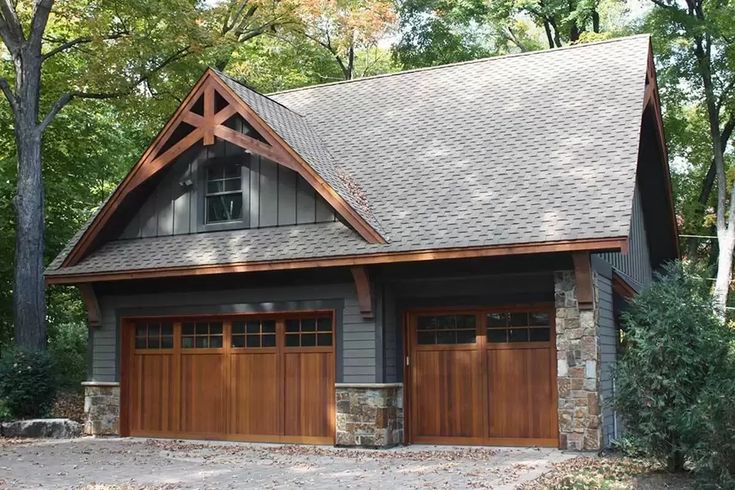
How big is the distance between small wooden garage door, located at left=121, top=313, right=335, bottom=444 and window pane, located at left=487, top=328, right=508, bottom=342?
2338 mm

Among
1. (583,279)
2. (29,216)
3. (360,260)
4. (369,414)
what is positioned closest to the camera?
(583,279)

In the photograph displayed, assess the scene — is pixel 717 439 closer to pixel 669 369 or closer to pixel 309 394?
pixel 669 369

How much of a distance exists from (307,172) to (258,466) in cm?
432

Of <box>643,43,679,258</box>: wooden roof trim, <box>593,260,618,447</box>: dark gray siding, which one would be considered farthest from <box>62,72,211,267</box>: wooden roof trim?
<box>643,43,679,258</box>: wooden roof trim

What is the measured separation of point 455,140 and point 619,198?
146 inches

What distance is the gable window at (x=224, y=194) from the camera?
1362 centimetres

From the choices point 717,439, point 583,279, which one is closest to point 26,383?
point 583,279

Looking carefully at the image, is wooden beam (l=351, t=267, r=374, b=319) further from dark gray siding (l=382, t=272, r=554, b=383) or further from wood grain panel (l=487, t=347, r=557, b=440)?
wood grain panel (l=487, t=347, r=557, b=440)

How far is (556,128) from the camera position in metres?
13.3

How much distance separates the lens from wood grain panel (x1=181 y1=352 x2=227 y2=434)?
1326 centimetres

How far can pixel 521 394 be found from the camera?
38.1ft

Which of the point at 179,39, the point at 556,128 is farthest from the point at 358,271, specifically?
the point at 179,39

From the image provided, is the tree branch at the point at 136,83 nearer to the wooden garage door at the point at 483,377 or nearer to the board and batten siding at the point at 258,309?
the board and batten siding at the point at 258,309

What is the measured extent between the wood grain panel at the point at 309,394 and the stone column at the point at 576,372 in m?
3.41
